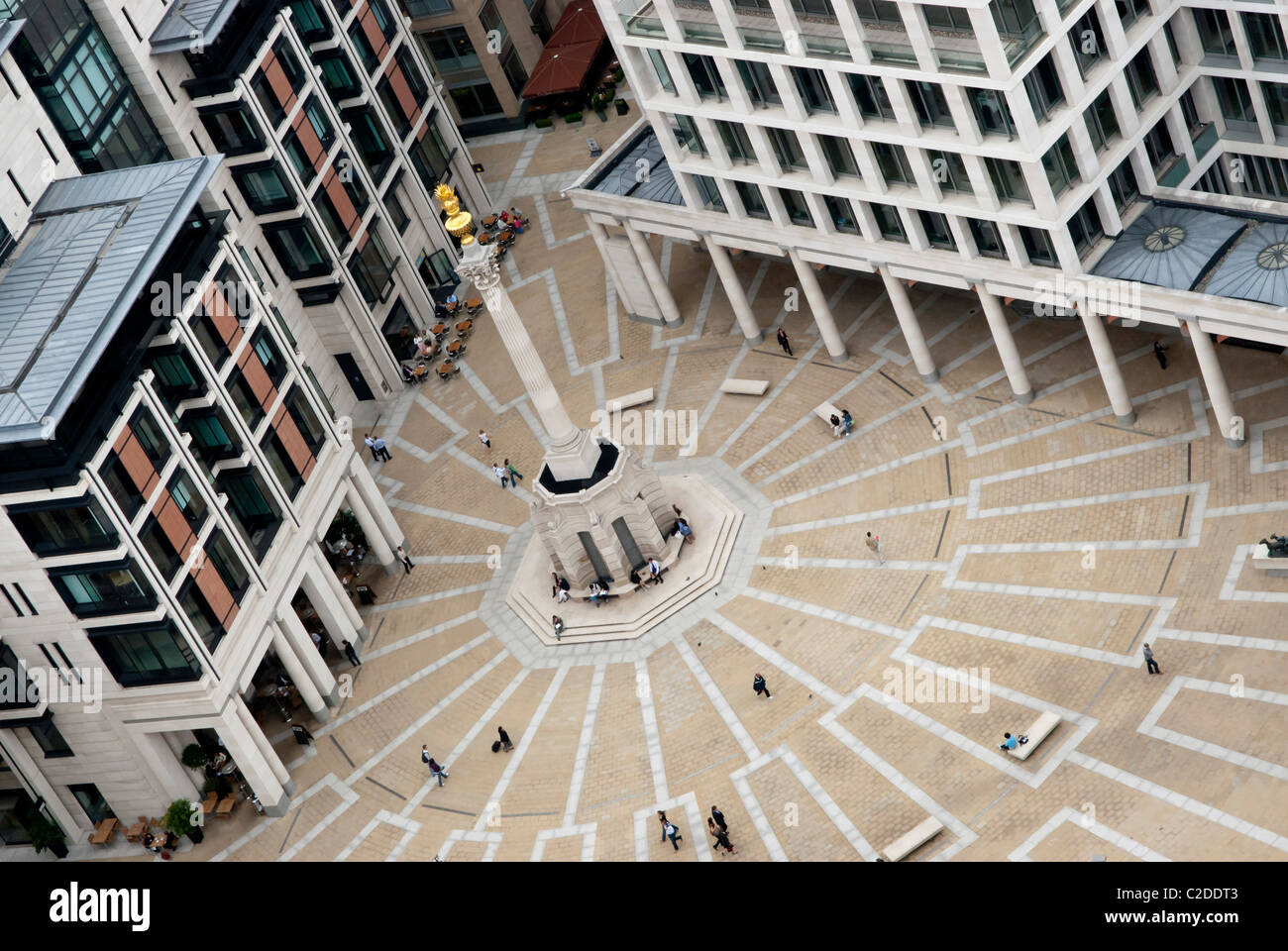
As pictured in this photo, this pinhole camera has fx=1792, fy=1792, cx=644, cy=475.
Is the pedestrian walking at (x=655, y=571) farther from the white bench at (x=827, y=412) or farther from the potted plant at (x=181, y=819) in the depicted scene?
the potted plant at (x=181, y=819)

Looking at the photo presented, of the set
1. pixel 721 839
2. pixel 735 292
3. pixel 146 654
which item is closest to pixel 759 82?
pixel 735 292

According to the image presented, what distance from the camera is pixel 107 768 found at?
86312 millimetres

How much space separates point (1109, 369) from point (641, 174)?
1176 inches

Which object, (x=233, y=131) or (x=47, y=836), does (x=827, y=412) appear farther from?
(x=47, y=836)

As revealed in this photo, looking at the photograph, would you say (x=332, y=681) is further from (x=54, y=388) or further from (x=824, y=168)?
(x=824, y=168)

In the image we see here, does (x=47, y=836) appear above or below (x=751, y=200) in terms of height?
below

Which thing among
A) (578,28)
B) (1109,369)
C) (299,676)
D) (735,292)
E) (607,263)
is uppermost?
(578,28)

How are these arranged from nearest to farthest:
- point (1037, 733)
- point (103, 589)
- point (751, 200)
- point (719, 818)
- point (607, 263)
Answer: point (1037, 733), point (719, 818), point (103, 589), point (751, 200), point (607, 263)

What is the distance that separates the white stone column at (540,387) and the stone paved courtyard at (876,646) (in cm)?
877

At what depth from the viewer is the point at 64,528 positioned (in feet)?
253

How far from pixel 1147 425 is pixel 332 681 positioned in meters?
42.3

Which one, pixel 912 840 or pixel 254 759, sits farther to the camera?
pixel 254 759

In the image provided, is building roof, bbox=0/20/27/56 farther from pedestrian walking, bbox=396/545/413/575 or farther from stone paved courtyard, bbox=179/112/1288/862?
stone paved courtyard, bbox=179/112/1288/862

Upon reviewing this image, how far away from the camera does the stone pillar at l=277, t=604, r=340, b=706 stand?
8812cm
